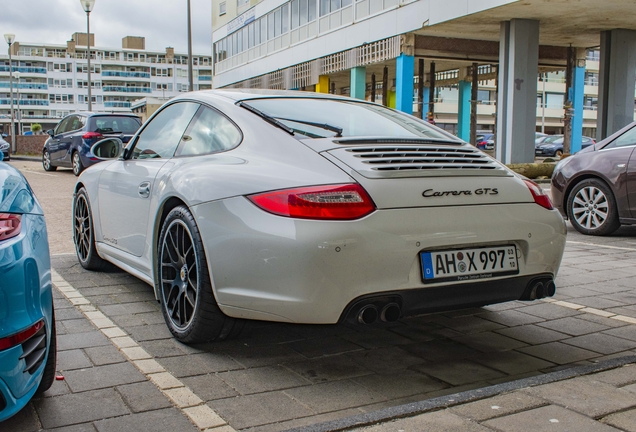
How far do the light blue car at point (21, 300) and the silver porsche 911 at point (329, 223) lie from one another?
0.87 m

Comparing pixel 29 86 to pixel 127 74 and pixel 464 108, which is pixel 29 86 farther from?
pixel 464 108

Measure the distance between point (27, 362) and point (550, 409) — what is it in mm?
1909

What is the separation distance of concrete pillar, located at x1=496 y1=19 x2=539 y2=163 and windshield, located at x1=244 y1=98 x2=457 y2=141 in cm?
1925

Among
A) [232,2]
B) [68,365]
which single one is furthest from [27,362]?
[232,2]

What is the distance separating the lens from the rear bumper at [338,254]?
2936mm

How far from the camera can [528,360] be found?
3.46m

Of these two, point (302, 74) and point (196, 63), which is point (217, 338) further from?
point (196, 63)

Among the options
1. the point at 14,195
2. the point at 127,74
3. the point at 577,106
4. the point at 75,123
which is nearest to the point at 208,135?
the point at 14,195

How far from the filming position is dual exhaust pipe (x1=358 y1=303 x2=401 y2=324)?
3051mm

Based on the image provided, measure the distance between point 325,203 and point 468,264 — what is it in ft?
2.47

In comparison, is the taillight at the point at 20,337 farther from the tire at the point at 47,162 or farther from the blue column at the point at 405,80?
the blue column at the point at 405,80

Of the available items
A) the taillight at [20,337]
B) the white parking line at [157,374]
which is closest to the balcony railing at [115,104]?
the white parking line at [157,374]

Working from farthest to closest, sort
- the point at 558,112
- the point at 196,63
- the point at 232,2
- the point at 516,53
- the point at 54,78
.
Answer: the point at 196,63
the point at 54,78
the point at 558,112
the point at 232,2
the point at 516,53

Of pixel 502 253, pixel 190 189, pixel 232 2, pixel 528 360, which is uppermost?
pixel 232 2
